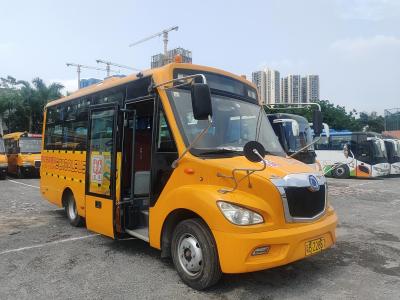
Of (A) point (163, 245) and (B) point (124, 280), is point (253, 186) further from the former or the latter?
(B) point (124, 280)

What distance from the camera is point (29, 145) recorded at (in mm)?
21094

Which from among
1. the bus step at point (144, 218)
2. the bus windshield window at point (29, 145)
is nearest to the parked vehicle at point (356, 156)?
the bus windshield window at point (29, 145)

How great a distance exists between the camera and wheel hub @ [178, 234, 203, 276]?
477 centimetres

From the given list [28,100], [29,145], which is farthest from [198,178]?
[28,100]

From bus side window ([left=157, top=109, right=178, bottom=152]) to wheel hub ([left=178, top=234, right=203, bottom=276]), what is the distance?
114cm

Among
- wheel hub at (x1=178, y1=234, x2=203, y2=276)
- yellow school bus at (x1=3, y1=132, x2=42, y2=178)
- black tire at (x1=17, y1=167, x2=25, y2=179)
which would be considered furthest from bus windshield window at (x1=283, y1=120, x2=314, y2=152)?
black tire at (x1=17, y1=167, x2=25, y2=179)

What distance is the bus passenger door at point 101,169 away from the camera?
21.3 ft

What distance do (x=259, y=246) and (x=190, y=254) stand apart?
955 mm

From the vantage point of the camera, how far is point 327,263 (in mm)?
5785

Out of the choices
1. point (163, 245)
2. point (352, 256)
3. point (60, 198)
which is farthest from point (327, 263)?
point (60, 198)

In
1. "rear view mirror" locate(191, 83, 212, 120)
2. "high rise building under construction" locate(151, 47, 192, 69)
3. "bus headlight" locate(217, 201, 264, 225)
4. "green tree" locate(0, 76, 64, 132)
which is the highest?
"green tree" locate(0, 76, 64, 132)

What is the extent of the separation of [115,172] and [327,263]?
344 cm

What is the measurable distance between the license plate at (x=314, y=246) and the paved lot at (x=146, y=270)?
1.49 ft

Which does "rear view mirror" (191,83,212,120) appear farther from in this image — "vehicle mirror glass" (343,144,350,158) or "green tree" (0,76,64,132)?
"green tree" (0,76,64,132)
